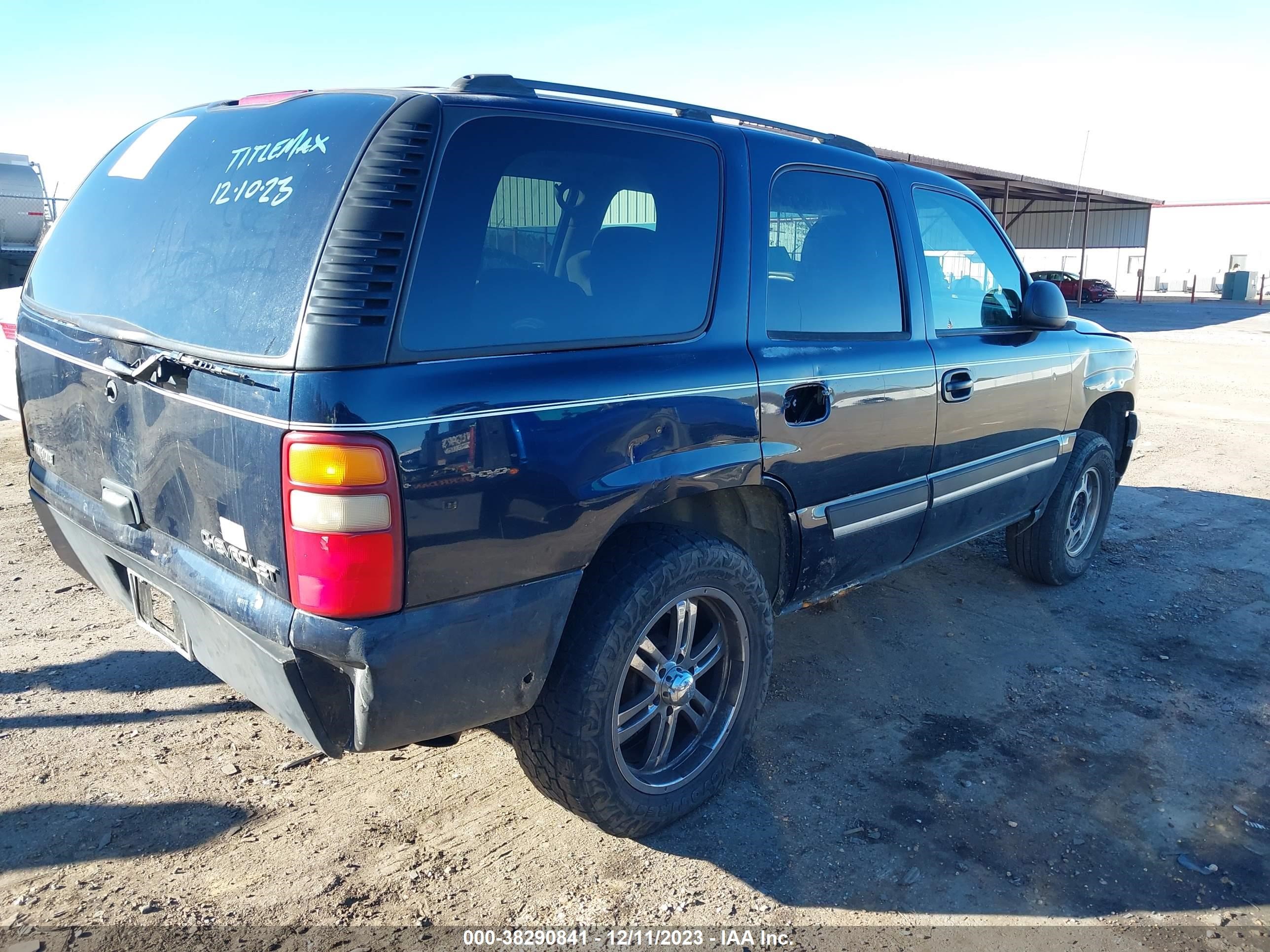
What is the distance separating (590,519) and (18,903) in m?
1.73

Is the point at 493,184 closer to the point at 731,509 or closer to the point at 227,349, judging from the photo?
the point at 227,349

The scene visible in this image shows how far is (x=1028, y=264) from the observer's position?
43406 millimetres

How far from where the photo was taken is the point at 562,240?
7.86 ft

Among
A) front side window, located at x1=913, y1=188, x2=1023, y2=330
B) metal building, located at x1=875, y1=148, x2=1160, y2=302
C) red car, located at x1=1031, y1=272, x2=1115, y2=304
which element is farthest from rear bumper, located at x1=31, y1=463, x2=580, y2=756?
red car, located at x1=1031, y1=272, x2=1115, y2=304

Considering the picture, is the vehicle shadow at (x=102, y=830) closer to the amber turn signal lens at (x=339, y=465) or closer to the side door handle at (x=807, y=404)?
the amber turn signal lens at (x=339, y=465)

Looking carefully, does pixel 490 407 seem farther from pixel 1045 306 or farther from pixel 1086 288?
pixel 1086 288

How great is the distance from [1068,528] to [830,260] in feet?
8.19

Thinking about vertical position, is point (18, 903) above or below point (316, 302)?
below

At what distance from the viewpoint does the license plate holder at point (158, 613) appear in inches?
95.9

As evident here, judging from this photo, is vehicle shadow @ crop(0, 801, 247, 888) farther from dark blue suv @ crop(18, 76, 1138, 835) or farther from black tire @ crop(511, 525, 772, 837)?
black tire @ crop(511, 525, 772, 837)

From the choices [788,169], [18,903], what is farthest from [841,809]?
[18,903]

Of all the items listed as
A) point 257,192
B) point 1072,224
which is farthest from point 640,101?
point 1072,224

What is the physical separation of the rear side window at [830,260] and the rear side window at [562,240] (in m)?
0.32

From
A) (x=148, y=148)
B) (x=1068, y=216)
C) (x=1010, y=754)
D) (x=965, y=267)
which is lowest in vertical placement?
(x=1010, y=754)
